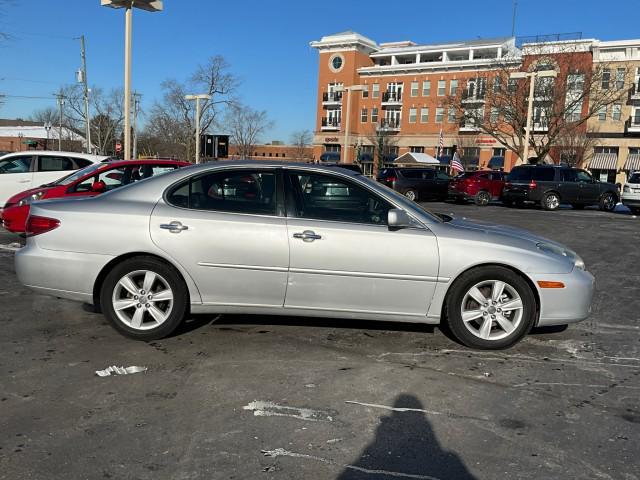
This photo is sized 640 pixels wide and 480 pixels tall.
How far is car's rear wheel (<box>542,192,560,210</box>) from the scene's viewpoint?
23047 mm

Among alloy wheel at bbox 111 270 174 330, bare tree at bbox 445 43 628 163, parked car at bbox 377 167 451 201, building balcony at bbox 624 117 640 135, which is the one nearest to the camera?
alloy wheel at bbox 111 270 174 330

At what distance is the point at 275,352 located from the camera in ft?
14.8

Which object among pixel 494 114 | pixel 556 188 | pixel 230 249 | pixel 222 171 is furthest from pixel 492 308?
pixel 494 114

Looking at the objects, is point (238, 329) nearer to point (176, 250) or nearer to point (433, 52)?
point (176, 250)

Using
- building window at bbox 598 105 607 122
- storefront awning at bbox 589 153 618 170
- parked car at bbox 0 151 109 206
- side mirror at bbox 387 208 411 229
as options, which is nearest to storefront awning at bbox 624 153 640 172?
storefront awning at bbox 589 153 618 170

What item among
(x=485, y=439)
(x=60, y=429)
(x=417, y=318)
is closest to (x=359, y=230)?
(x=417, y=318)

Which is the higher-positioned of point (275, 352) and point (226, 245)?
point (226, 245)

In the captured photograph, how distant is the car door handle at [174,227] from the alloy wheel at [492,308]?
2.40m

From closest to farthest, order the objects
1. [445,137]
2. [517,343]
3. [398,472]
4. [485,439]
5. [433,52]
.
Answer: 1. [398,472]
2. [485,439]
3. [517,343]
4. [445,137]
5. [433,52]

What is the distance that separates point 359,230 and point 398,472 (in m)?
2.14

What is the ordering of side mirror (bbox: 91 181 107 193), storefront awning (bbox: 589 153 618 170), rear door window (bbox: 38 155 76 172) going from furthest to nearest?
storefront awning (bbox: 589 153 618 170) → rear door window (bbox: 38 155 76 172) → side mirror (bbox: 91 181 107 193)

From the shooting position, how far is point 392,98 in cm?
6638

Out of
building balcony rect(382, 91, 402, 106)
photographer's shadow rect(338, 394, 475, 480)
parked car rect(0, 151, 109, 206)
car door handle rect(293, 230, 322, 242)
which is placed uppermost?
building balcony rect(382, 91, 402, 106)

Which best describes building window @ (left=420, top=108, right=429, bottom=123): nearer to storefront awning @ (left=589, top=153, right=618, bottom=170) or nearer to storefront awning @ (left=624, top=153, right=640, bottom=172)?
storefront awning @ (left=589, top=153, right=618, bottom=170)
